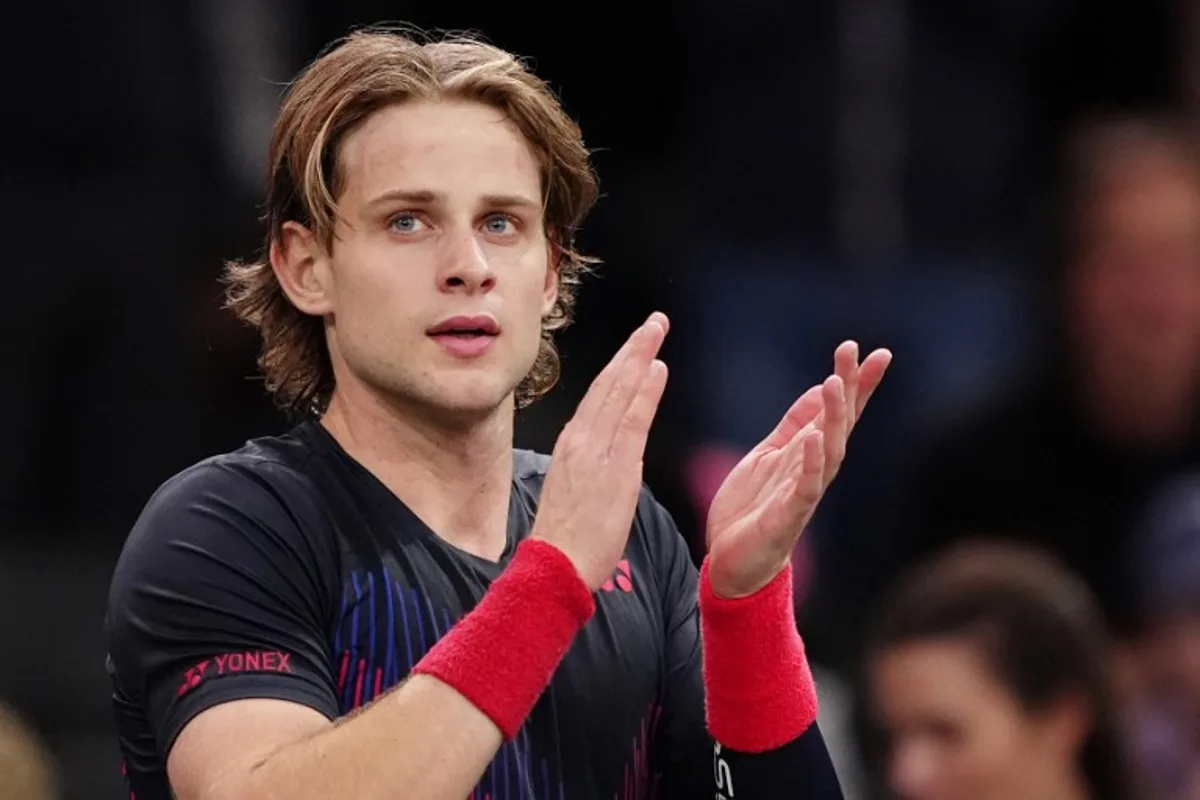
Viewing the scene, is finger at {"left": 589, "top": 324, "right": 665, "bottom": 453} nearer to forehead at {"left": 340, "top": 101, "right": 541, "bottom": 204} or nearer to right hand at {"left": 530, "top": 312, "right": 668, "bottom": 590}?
right hand at {"left": 530, "top": 312, "right": 668, "bottom": 590}

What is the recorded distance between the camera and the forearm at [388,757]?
2.22 metres

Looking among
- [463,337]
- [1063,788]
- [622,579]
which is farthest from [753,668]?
[1063,788]

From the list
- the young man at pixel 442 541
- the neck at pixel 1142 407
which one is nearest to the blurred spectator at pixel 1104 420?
the neck at pixel 1142 407

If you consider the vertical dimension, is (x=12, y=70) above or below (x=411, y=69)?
below

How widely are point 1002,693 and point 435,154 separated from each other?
1484mm

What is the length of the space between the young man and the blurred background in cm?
196

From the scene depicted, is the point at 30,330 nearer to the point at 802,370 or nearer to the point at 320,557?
the point at 802,370

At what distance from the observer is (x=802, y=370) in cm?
510

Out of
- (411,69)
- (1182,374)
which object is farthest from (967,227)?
(411,69)

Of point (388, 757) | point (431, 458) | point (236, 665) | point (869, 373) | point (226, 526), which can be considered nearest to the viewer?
point (388, 757)

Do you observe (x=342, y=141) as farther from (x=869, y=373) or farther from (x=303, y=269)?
(x=869, y=373)

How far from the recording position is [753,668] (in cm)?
267

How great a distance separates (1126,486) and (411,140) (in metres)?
2.02

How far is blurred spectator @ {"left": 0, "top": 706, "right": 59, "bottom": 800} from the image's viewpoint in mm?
3916
